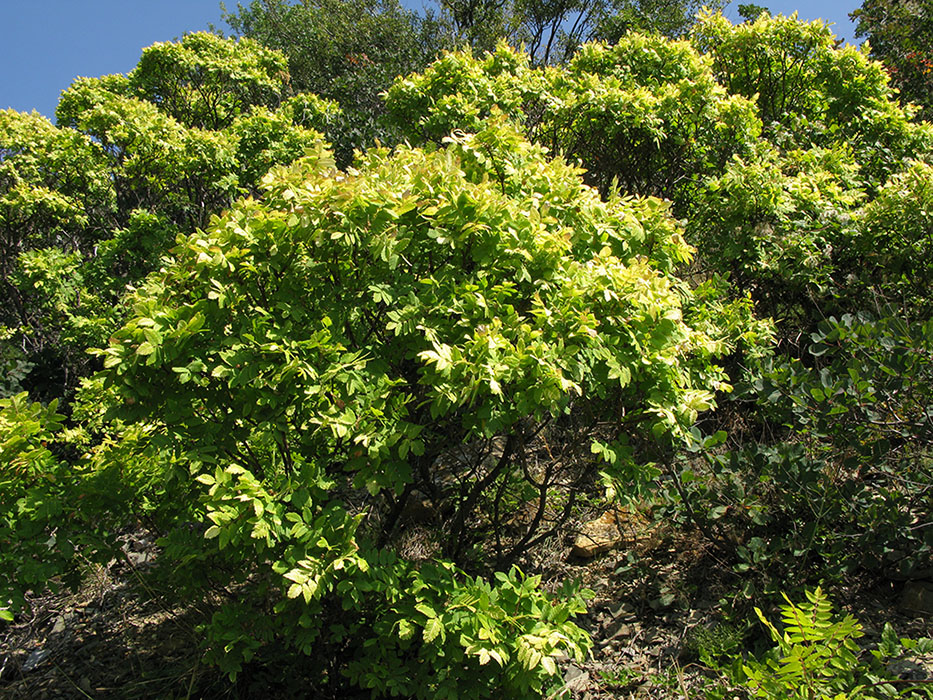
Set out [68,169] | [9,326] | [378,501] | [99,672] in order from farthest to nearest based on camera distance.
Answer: [9,326] < [68,169] < [378,501] < [99,672]

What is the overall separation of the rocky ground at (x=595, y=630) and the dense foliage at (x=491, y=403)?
12 centimetres

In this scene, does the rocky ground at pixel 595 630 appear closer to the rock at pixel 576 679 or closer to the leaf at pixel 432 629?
the rock at pixel 576 679

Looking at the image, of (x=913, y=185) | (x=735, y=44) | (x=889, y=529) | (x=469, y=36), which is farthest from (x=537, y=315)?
(x=469, y=36)

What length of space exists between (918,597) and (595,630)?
171 centimetres

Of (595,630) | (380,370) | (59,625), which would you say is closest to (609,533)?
(595,630)

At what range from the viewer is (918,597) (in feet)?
10.7

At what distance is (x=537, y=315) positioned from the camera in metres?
2.52

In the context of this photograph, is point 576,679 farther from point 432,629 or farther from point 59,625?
point 59,625

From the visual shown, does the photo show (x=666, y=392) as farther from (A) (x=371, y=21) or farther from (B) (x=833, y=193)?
(A) (x=371, y=21)

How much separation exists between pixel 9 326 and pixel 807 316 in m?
10.5

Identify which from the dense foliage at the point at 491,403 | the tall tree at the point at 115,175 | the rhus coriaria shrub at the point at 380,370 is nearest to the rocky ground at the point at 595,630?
the dense foliage at the point at 491,403

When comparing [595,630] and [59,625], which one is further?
[59,625]

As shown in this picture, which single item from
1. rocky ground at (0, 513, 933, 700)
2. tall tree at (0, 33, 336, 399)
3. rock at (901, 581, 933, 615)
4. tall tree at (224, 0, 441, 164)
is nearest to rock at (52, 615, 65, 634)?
rocky ground at (0, 513, 933, 700)

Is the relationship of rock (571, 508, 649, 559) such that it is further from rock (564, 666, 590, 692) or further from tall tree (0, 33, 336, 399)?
tall tree (0, 33, 336, 399)
